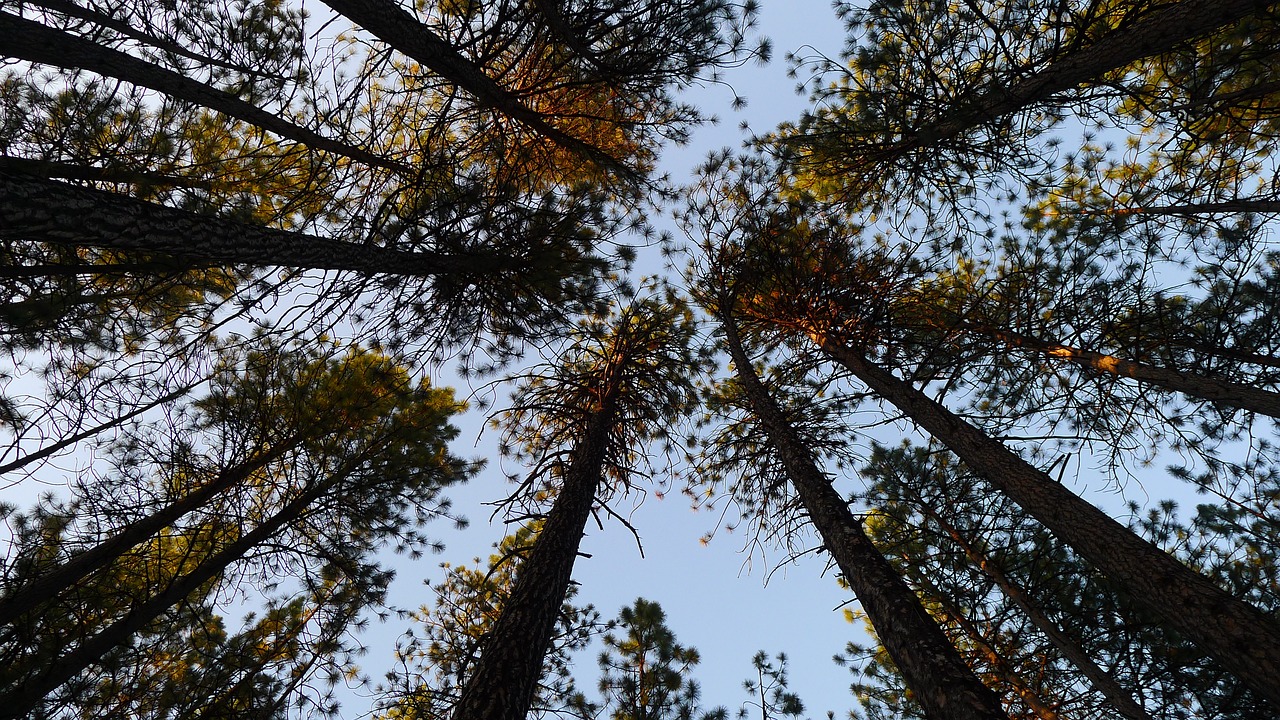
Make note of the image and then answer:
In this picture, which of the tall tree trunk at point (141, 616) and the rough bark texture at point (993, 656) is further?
the rough bark texture at point (993, 656)

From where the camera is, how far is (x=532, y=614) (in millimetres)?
3908

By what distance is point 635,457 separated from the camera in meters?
7.23

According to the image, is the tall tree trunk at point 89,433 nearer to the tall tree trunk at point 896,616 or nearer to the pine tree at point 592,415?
the pine tree at point 592,415

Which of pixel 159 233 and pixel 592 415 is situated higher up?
pixel 592 415

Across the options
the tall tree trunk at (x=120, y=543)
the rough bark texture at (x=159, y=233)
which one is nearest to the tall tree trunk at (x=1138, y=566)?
the rough bark texture at (x=159, y=233)

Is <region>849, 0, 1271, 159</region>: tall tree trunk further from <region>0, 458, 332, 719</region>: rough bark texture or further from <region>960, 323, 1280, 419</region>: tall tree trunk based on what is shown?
<region>0, 458, 332, 719</region>: rough bark texture

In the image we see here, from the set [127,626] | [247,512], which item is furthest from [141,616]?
[247,512]

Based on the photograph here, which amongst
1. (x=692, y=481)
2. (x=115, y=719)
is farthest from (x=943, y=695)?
(x=115, y=719)

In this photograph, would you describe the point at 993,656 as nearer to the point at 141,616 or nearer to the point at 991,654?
the point at 991,654

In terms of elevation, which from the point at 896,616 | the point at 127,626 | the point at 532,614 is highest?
the point at 127,626

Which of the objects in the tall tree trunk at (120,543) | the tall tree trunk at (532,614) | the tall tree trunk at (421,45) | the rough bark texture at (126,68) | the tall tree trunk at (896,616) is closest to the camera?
the tall tree trunk at (896,616)

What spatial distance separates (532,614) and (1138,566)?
4.34 meters

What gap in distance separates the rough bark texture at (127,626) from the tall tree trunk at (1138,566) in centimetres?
722

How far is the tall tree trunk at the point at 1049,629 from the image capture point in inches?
160
